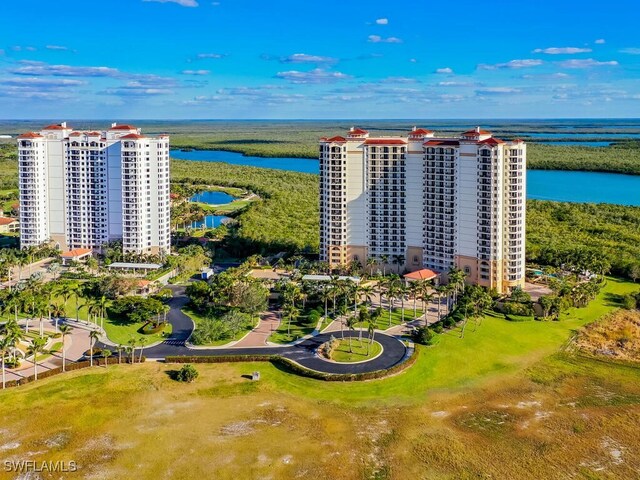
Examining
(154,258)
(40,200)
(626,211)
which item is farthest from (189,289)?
(626,211)

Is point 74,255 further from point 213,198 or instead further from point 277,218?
point 213,198

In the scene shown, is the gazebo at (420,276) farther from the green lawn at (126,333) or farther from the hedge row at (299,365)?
the green lawn at (126,333)

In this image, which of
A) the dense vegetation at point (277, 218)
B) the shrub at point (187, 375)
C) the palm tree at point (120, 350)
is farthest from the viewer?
the dense vegetation at point (277, 218)

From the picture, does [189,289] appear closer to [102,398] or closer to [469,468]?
[102,398]

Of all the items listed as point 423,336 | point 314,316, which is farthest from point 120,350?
point 423,336

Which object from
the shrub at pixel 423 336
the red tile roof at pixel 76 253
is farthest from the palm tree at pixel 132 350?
the red tile roof at pixel 76 253

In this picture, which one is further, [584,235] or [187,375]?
[584,235]

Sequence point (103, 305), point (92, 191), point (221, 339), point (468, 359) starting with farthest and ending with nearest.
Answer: point (92, 191)
point (103, 305)
point (221, 339)
point (468, 359)

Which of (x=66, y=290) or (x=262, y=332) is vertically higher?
(x=66, y=290)
